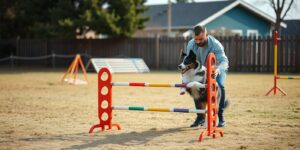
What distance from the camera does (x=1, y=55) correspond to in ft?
124

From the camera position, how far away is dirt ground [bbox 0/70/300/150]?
21.9 feet

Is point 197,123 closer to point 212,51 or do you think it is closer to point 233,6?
point 212,51

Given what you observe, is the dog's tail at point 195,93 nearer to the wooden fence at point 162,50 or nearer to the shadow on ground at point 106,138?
the shadow on ground at point 106,138

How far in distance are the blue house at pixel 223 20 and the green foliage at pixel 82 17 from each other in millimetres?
6154

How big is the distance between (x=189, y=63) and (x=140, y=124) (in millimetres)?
1794

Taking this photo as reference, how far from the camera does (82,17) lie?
97.7ft

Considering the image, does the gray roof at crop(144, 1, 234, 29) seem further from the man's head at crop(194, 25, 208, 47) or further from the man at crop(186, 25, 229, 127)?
the man's head at crop(194, 25, 208, 47)

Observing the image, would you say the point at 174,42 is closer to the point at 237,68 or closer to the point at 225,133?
the point at 237,68

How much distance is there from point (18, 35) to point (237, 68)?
63.0 ft

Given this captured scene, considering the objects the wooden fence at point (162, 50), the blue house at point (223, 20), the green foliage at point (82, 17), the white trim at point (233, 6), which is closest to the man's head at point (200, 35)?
the wooden fence at point (162, 50)

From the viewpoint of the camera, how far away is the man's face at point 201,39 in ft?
24.8

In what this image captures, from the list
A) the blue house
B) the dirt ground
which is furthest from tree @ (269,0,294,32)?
the dirt ground

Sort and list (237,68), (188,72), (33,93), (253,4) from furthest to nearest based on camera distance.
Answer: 1. (253,4)
2. (237,68)
3. (33,93)
4. (188,72)

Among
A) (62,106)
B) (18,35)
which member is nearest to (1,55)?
(18,35)
